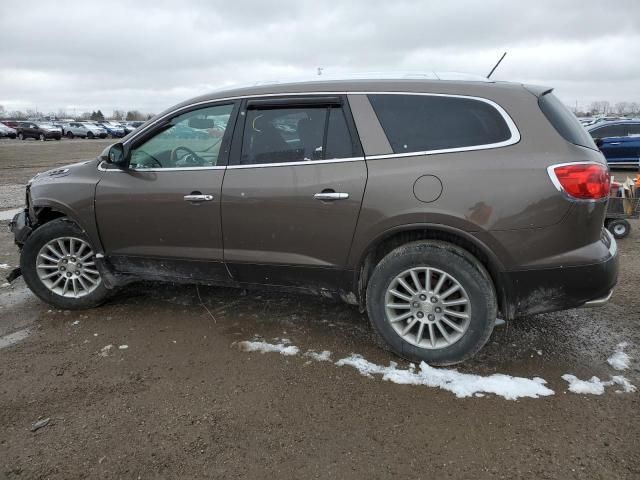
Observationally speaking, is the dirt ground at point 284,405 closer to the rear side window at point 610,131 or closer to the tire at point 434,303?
the tire at point 434,303

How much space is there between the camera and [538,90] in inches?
125

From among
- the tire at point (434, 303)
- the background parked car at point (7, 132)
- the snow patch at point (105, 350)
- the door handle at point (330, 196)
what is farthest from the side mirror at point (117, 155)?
the background parked car at point (7, 132)

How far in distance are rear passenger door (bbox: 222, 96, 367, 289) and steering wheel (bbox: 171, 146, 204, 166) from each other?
304 mm

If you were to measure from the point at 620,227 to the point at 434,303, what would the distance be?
5001mm

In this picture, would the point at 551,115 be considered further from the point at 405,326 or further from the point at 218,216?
the point at 218,216

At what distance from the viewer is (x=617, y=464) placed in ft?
7.72

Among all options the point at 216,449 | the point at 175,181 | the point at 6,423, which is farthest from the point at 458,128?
the point at 6,423

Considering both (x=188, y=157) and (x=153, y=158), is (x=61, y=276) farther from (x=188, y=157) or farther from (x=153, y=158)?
(x=188, y=157)

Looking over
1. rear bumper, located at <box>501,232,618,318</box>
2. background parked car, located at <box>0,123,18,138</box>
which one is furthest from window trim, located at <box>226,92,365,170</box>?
background parked car, located at <box>0,123,18,138</box>

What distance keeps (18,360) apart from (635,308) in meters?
4.86

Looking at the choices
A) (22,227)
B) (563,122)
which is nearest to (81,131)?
(22,227)

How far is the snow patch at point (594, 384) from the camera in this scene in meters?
2.96

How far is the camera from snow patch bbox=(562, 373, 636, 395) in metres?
2.96

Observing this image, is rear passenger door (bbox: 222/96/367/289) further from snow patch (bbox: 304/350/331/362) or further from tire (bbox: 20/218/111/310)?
tire (bbox: 20/218/111/310)
